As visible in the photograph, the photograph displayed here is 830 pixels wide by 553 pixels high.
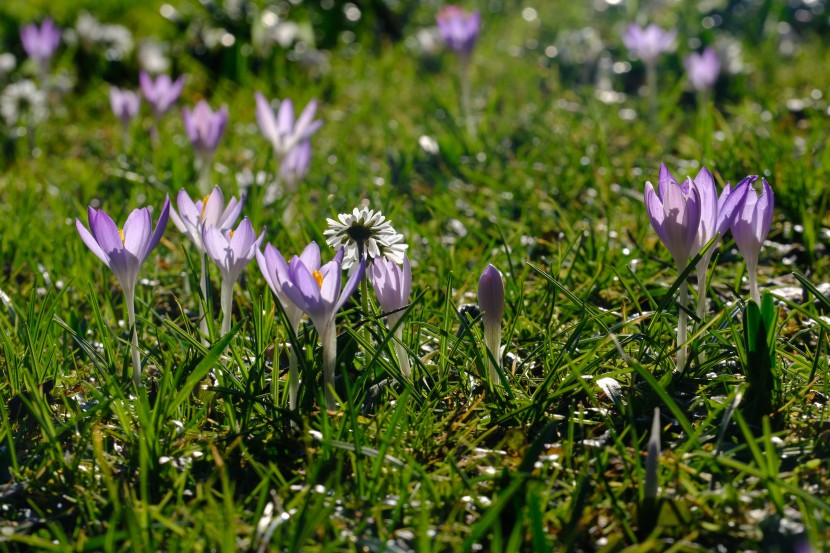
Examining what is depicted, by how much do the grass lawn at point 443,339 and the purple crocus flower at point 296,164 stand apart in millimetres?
42

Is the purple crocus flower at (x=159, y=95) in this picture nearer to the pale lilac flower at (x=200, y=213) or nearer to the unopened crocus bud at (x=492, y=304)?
the pale lilac flower at (x=200, y=213)

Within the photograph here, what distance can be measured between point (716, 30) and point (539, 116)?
1.96 metres

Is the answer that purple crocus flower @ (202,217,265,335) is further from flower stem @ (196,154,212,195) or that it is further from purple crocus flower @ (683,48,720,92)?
purple crocus flower @ (683,48,720,92)

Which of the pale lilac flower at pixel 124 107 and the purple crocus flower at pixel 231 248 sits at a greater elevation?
the pale lilac flower at pixel 124 107

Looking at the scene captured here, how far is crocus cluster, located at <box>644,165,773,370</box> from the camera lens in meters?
1.72

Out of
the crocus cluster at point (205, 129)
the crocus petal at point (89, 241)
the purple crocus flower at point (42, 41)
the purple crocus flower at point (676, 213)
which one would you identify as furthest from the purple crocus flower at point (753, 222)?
the purple crocus flower at point (42, 41)

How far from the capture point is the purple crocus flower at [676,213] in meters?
1.71

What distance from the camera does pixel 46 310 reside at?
197 centimetres

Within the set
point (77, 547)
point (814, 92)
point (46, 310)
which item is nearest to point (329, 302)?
point (77, 547)

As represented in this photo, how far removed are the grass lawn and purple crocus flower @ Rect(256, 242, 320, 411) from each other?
3 centimetres

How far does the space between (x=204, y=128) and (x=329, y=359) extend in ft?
5.00

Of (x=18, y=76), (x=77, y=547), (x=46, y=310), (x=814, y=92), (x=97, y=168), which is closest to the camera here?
(x=77, y=547)

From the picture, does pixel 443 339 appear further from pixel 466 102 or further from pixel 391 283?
pixel 466 102

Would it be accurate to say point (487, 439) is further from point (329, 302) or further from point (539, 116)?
point (539, 116)
